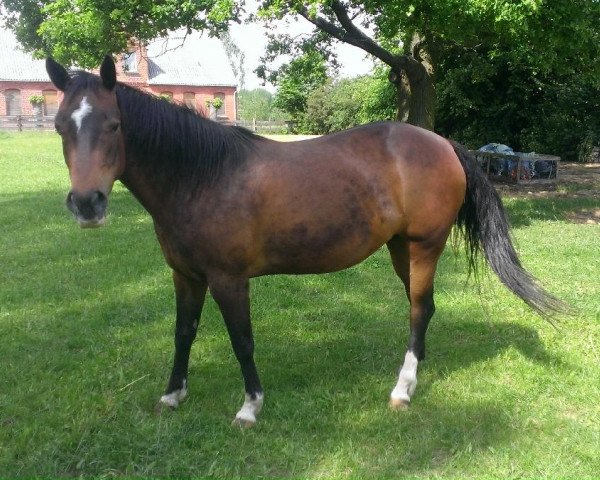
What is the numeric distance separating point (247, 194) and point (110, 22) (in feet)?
27.2

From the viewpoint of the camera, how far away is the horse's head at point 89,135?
2.54 m

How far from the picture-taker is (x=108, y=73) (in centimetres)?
269

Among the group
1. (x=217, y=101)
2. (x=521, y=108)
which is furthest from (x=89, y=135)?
(x=217, y=101)

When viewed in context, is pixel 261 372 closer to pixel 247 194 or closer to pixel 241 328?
pixel 241 328

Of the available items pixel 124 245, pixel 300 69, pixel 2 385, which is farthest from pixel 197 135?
pixel 300 69

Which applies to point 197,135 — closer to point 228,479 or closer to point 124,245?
point 228,479

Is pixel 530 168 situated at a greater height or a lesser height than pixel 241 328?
greater

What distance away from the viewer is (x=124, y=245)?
7.39 metres

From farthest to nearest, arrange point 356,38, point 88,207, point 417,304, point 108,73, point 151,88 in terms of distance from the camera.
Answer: point 151,88, point 356,38, point 417,304, point 108,73, point 88,207

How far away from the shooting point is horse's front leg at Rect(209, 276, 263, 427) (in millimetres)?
3115

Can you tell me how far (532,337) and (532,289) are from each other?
85 cm

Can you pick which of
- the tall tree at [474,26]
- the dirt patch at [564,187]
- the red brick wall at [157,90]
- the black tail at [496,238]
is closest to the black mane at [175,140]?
the black tail at [496,238]

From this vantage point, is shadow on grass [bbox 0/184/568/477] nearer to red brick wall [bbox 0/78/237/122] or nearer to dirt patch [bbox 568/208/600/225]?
dirt patch [bbox 568/208/600/225]

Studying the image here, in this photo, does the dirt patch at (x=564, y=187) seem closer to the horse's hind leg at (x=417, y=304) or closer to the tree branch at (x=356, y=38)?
the tree branch at (x=356, y=38)
